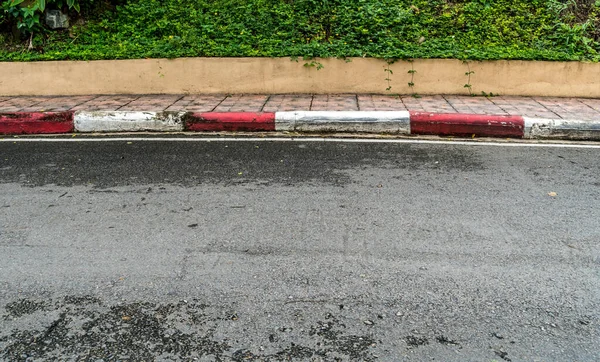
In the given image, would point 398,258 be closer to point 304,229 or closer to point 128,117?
point 304,229

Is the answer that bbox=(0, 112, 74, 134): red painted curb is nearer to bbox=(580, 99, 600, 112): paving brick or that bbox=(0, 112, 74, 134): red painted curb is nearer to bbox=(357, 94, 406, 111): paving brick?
bbox=(357, 94, 406, 111): paving brick

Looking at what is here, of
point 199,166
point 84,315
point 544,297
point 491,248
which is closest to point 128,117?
point 199,166

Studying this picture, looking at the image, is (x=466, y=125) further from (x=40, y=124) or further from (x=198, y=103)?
(x=40, y=124)

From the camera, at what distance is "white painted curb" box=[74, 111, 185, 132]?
7.01 m

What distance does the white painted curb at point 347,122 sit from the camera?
22.5 feet

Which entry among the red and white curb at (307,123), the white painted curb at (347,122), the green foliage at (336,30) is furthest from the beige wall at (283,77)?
the white painted curb at (347,122)

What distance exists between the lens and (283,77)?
8.49m

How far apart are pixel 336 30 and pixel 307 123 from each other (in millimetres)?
2677

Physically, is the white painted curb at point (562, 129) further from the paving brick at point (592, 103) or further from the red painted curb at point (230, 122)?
the red painted curb at point (230, 122)

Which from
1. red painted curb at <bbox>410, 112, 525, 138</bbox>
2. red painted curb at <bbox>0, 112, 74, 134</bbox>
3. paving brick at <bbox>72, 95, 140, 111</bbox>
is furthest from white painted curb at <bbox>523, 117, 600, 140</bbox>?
red painted curb at <bbox>0, 112, 74, 134</bbox>

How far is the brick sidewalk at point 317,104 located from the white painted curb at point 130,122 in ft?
1.31

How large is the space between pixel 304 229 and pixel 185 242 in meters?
0.90

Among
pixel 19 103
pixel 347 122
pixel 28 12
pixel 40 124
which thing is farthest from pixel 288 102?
pixel 28 12

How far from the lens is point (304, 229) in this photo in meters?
4.06
